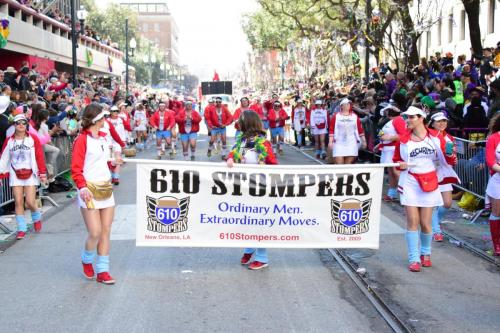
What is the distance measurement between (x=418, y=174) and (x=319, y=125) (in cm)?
1473

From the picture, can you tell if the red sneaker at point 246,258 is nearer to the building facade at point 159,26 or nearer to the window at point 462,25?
the window at point 462,25

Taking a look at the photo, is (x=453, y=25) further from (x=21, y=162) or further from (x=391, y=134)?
(x=21, y=162)

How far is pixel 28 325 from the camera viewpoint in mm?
6000

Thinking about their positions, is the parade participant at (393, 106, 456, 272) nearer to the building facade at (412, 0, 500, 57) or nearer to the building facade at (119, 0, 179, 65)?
the building facade at (412, 0, 500, 57)

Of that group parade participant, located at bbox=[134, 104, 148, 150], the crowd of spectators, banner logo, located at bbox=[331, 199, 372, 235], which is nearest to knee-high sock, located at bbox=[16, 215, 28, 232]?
banner logo, located at bbox=[331, 199, 372, 235]

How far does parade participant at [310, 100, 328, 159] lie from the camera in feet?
73.6

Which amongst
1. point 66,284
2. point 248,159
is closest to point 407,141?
point 248,159

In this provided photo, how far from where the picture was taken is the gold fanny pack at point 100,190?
7.22 metres

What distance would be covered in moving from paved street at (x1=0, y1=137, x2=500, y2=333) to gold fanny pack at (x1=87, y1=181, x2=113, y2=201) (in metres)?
0.87

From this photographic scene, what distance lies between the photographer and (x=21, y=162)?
9812mm

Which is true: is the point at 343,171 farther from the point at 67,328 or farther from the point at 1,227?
the point at 1,227

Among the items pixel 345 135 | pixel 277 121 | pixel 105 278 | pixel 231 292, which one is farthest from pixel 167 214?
pixel 277 121

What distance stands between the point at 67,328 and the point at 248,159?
9.42ft

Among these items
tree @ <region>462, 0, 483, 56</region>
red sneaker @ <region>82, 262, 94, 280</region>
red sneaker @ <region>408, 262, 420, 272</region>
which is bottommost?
red sneaker @ <region>408, 262, 420, 272</region>
